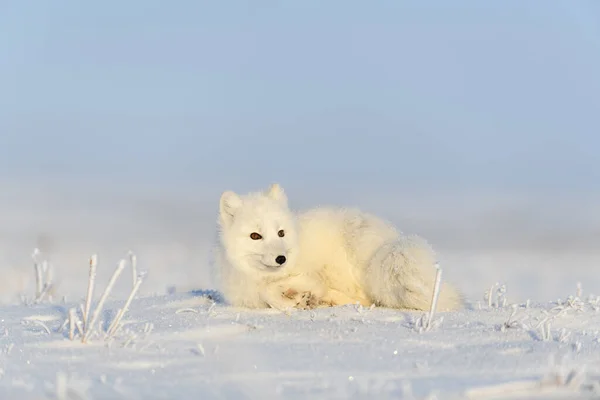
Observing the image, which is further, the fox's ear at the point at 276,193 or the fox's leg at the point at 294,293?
the fox's ear at the point at 276,193

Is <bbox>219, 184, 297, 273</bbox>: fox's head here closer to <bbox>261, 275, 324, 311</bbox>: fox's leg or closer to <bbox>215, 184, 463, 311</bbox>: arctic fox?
<bbox>215, 184, 463, 311</bbox>: arctic fox

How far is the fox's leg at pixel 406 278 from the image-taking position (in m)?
5.05

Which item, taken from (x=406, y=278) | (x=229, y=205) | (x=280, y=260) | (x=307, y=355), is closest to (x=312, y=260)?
(x=280, y=260)

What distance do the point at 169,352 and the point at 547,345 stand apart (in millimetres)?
1865

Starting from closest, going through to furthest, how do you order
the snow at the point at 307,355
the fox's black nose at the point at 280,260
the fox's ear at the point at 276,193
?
the snow at the point at 307,355 → the fox's black nose at the point at 280,260 → the fox's ear at the point at 276,193

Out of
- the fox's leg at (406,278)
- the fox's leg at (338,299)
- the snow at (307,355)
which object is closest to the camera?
the snow at (307,355)

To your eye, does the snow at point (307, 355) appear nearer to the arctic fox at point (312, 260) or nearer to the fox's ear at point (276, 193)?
the arctic fox at point (312, 260)

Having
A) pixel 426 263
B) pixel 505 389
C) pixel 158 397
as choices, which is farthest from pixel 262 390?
pixel 426 263

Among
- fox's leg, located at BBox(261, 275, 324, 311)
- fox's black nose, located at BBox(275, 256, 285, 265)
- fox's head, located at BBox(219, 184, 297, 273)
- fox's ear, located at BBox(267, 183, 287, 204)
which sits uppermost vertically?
fox's ear, located at BBox(267, 183, 287, 204)

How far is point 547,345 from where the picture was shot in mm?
3623

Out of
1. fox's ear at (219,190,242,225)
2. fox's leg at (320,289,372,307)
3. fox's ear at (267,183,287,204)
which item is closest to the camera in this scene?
fox's leg at (320,289,372,307)

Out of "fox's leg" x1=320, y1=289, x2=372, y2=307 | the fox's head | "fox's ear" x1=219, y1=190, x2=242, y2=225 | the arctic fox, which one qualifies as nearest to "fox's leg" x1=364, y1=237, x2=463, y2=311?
the arctic fox

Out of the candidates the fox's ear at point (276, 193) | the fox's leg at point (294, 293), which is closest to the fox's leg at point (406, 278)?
the fox's leg at point (294, 293)

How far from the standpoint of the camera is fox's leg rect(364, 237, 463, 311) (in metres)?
5.05
